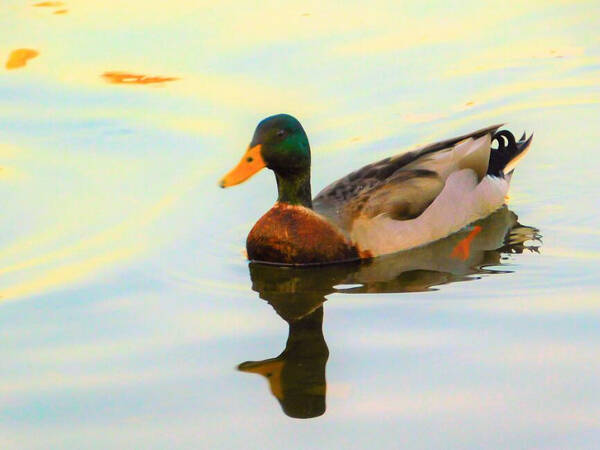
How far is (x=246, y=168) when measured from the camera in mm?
8852

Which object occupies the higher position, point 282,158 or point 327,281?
point 282,158

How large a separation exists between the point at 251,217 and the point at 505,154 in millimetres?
2292

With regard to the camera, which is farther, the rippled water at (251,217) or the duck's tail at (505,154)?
the duck's tail at (505,154)

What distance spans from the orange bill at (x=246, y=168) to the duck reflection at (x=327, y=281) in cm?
66

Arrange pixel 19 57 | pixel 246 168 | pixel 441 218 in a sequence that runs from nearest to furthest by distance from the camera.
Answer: pixel 246 168
pixel 441 218
pixel 19 57

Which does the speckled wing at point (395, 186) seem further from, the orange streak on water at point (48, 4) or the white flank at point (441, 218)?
the orange streak on water at point (48, 4)

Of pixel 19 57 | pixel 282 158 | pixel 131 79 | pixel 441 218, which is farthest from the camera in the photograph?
pixel 19 57

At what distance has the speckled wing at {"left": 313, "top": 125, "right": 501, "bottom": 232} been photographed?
927cm

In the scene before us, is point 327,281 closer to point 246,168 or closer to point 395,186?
point 246,168

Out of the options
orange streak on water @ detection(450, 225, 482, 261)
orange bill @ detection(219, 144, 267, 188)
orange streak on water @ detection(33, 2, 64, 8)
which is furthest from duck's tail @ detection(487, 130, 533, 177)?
orange streak on water @ detection(33, 2, 64, 8)

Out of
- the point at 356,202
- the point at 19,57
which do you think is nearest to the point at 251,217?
the point at 356,202

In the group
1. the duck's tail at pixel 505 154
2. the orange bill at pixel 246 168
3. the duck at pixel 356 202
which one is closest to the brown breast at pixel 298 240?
the duck at pixel 356 202

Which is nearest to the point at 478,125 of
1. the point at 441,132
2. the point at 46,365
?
the point at 441,132

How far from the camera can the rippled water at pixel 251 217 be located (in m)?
6.71
